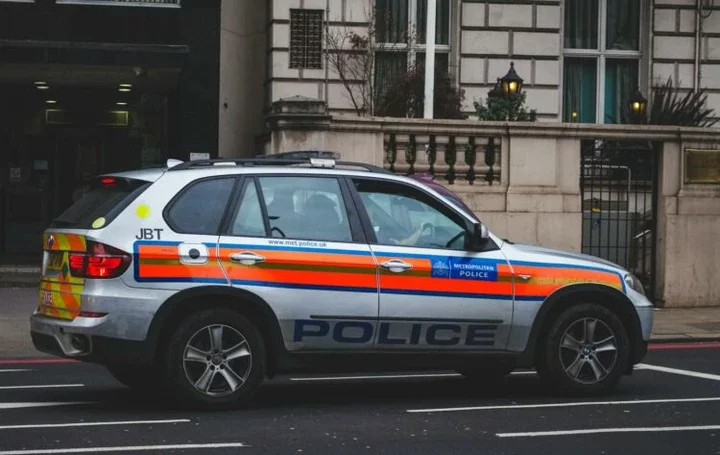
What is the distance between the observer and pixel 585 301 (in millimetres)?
10992

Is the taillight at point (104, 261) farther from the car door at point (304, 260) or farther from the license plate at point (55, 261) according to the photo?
the car door at point (304, 260)

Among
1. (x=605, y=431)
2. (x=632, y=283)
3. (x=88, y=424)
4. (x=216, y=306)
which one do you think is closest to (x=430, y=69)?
(x=632, y=283)

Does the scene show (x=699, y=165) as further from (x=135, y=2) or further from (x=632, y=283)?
(x=135, y=2)

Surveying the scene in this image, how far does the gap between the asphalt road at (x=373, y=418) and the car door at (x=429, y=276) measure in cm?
55

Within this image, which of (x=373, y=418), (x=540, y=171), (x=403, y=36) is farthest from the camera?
(x=403, y=36)

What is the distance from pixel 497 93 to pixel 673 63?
16.9 feet

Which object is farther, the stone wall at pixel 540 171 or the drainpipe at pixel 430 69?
the drainpipe at pixel 430 69

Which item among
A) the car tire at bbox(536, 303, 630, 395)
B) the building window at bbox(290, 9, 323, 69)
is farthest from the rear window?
the building window at bbox(290, 9, 323, 69)

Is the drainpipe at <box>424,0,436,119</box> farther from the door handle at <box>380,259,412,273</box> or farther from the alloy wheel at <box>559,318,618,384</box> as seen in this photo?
the door handle at <box>380,259,412,273</box>

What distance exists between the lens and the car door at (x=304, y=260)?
1002 cm

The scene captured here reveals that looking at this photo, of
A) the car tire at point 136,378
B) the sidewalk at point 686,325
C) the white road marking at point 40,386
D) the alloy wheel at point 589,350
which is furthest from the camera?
the sidewalk at point 686,325

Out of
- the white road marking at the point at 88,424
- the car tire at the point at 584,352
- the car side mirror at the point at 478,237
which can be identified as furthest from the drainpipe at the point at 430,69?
the white road marking at the point at 88,424

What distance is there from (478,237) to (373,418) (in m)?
1.65

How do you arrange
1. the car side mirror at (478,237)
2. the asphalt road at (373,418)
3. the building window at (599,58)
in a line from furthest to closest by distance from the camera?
1. the building window at (599,58)
2. the car side mirror at (478,237)
3. the asphalt road at (373,418)
